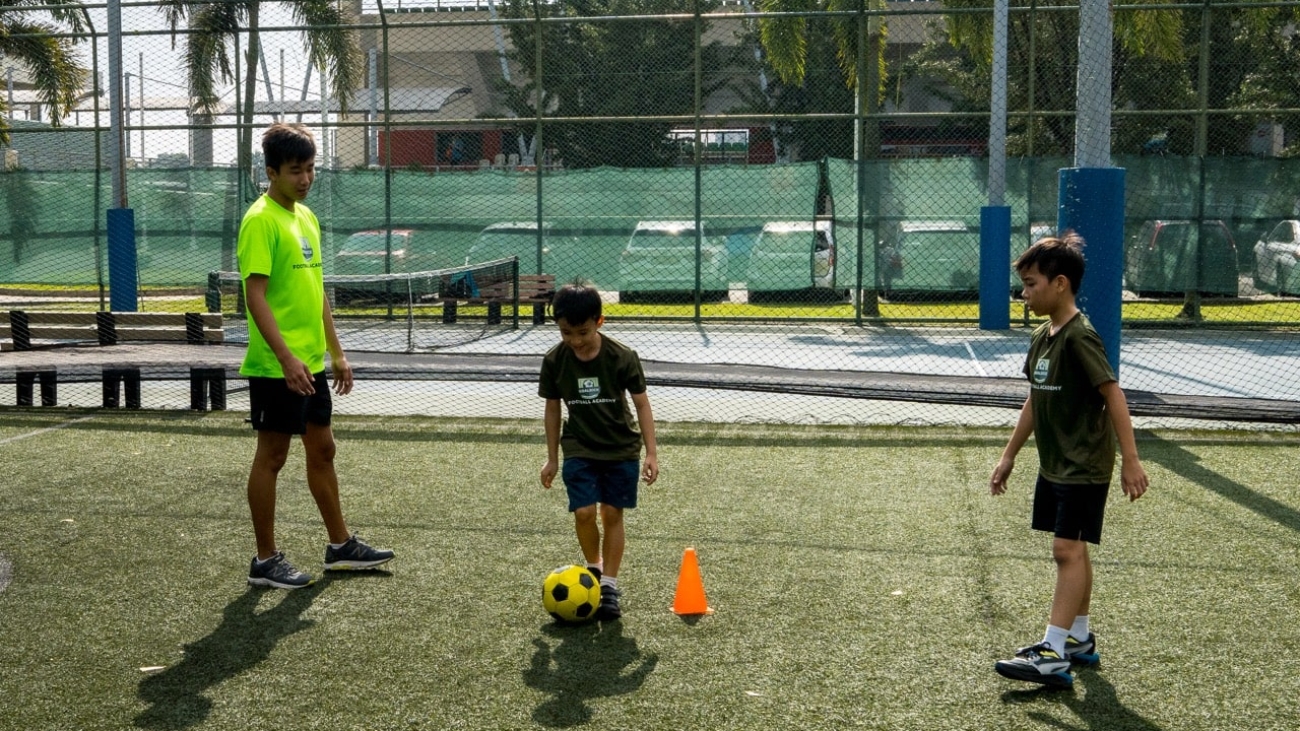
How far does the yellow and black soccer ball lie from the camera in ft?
15.9

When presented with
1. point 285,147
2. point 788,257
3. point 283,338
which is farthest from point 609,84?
point 283,338

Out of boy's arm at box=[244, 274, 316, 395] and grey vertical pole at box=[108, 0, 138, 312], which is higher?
grey vertical pole at box=[108, 0, 138, 312]

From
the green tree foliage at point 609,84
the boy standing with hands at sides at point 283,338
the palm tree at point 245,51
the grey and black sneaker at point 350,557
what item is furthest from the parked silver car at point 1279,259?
the boy standing with hands at sides at point 283,338

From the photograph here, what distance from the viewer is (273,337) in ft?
17.1

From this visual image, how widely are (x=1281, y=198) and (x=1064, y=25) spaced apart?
5.48 metres

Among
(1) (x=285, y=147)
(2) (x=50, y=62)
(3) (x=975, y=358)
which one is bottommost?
(3) (x=975, y=358)

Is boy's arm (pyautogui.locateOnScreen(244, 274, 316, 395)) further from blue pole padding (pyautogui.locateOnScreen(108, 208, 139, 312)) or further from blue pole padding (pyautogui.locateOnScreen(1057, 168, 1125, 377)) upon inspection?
blue pole padding (pyautogui.locateOnScreen(108, 208, 139, 312))

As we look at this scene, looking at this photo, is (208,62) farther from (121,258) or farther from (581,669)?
(581,669)

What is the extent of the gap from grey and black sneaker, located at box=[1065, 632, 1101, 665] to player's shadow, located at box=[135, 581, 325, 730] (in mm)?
2621

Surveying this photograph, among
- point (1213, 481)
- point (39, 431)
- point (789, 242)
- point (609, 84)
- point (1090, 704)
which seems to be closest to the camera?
point (1090, 704)

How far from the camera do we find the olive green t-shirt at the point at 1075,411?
4.28m

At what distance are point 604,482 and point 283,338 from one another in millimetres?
1376

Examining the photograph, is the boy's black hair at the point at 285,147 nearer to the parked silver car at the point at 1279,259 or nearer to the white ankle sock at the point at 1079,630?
the white ankle sock at the point at 1079,630

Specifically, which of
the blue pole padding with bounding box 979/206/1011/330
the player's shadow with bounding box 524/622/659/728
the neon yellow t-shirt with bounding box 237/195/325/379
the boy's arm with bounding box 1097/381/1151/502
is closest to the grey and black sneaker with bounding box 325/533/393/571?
the neon yellow t-shirt with bounding box 237/195/325/379
